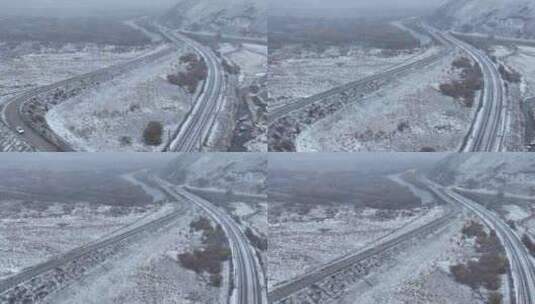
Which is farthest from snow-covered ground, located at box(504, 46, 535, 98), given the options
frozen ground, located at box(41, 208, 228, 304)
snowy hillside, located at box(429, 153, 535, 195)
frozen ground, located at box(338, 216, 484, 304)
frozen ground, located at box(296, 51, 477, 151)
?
frozen ground, located at box(41, 208, 228, 304)

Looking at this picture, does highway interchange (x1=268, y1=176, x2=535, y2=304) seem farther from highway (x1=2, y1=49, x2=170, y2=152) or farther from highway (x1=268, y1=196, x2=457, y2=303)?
highway (x1=2, y1=49, x2=170, y2=152)

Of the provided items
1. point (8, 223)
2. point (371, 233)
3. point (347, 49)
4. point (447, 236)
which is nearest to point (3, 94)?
point (8, 223)

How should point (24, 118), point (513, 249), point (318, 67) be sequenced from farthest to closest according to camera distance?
point (318, 67), point (513, 249), point (24, 118)

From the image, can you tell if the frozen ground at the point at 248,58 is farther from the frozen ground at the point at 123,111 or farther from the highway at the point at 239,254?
the highway at the point at 239,254

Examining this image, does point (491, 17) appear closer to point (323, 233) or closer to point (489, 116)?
point (489, 116)

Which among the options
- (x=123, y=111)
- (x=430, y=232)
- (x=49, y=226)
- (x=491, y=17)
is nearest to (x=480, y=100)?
(x=491, y=17)

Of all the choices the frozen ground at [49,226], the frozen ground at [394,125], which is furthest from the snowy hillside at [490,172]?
the frozen ground at [49,226]

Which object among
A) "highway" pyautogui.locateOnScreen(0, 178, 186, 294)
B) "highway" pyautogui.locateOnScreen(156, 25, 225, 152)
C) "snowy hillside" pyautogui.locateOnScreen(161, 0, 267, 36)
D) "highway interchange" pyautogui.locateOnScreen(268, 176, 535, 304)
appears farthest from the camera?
"snowy hillside" pyautogui.locateOnScreen(161, 0, 267, 36)
